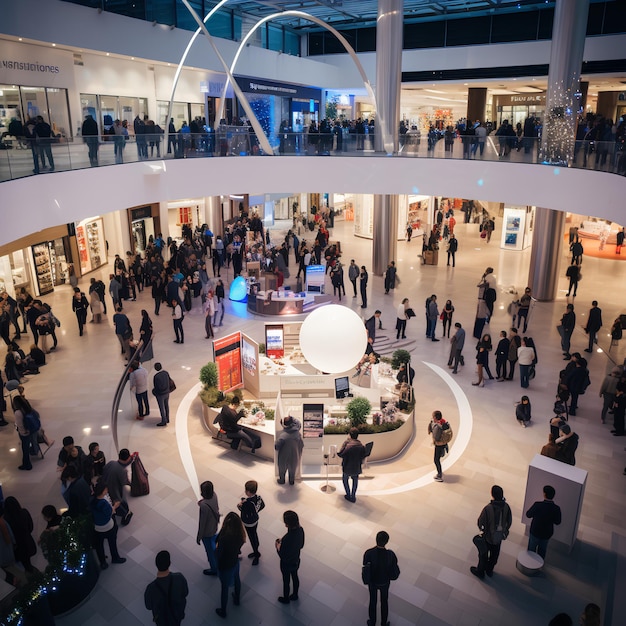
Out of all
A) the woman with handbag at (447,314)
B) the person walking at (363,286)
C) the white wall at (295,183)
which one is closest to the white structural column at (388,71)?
the white wall at (295,183)

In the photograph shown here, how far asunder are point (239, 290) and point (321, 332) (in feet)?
31.7

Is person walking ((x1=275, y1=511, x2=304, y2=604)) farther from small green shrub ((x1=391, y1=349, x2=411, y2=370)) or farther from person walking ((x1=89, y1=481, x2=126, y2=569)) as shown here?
small green shrub ((x1=391, y1=349, x2=411, y2=370))

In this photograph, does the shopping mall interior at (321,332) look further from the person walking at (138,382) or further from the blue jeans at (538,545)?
the person walking at (138,382)

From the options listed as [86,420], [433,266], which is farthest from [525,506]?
[433,266]

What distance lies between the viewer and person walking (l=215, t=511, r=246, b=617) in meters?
6.61

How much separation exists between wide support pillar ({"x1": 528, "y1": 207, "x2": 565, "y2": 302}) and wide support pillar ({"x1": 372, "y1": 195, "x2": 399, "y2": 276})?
578cm

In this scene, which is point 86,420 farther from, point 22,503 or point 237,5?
point 237,5

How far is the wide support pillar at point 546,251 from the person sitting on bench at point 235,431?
1323cm

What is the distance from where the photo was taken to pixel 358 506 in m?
9.29

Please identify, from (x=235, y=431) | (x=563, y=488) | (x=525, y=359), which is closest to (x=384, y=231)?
(x=525, y=359)

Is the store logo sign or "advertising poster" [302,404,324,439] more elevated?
the store logo sign

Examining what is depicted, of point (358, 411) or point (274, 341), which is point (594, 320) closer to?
point (358, 411)

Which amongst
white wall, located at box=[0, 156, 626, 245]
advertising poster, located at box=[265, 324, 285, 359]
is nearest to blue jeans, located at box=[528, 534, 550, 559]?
advertising poster, located at box=[265, 324, 285, 359]

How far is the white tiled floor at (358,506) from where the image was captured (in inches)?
282
